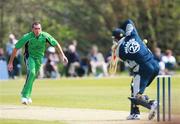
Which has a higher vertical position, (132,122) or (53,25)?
(53,25)

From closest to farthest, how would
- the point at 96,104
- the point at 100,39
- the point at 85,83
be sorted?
1. the point at 96,104
2. the point at 85,83
3. the point at 100,39

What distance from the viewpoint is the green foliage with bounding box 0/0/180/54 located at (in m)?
56.2

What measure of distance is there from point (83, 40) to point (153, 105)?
144 feet

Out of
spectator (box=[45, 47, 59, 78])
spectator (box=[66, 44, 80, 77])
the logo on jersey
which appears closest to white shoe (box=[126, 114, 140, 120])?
the logo on jersey

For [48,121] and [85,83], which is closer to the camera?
[48,121]

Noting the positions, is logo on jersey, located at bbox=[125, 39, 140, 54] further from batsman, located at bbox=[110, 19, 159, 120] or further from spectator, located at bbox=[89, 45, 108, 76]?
spectator, located at bbox=[89, 45, 108, 76]

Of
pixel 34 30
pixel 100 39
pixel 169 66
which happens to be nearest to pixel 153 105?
pixel 34 30

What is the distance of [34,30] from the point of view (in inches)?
791

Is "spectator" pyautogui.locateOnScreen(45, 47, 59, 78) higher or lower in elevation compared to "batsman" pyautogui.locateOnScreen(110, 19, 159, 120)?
higher

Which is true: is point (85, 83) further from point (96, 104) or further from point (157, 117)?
point (157, 117)

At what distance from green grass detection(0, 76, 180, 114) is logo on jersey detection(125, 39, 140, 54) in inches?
59.3

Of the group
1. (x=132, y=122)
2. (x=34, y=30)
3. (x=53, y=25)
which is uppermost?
(x=53, y=25)

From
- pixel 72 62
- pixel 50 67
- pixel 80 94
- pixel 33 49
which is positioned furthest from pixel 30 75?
pixel 72 62

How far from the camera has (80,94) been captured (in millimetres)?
26000
